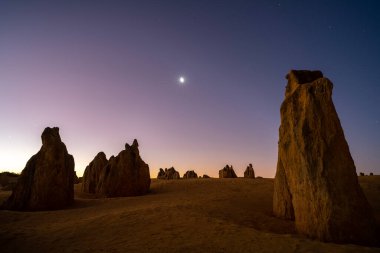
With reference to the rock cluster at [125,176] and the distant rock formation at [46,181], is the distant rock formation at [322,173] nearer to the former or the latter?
the distant rock formation at [46,181]

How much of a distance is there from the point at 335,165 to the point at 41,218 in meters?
15.0

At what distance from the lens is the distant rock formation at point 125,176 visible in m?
24.4

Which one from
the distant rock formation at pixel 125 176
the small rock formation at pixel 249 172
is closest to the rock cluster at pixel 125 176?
the distant rock formation at pixel 125 176

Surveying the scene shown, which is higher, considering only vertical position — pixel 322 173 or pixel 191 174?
pixel 191 174

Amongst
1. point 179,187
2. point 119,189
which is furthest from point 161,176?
point 119,189

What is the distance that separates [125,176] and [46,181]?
7176mm

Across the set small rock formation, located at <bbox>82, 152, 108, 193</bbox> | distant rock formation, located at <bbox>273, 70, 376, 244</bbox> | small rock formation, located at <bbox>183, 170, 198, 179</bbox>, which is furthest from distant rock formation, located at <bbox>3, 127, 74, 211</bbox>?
small rock formation, located at <bbox>183, 170, 198, 179</bbox>

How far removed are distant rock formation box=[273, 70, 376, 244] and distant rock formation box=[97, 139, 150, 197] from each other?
15.9m

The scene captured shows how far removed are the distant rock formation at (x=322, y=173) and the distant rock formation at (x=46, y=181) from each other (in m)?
15.7

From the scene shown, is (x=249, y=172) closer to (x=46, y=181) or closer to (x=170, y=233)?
(x=46, y=181)

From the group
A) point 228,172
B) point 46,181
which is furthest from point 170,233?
point 228,172

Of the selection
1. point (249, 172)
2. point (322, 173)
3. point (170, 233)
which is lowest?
point (170, 233)

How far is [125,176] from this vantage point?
24.8m

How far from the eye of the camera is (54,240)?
10.2 m
